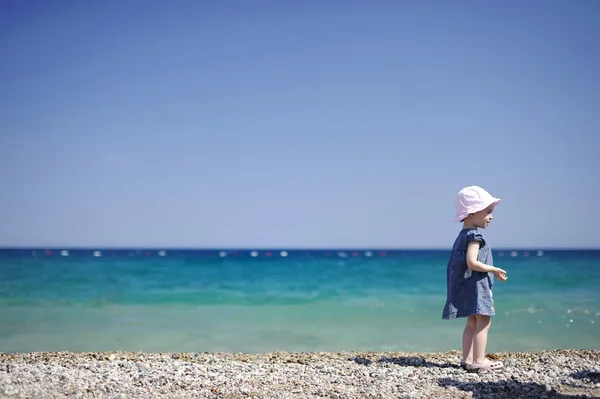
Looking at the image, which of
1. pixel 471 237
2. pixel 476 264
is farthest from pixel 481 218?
pixel 476 264

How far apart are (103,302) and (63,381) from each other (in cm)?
1197

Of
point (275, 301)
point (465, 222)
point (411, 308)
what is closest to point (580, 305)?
point (411, 308)

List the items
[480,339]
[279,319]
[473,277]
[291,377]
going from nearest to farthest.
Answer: [291,377]
[480,339]
[473,277]
[279,319]

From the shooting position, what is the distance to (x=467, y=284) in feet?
18.4

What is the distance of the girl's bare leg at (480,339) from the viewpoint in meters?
5.45

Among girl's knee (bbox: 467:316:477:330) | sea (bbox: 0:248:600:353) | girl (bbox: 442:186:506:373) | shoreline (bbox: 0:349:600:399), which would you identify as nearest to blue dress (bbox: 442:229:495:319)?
girl (bbox: 442:186:506:373)

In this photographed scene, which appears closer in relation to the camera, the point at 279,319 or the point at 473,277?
the point at 473,277

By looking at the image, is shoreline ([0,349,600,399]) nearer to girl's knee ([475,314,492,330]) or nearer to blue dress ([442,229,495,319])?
girl's knee ([475,314,492,330])

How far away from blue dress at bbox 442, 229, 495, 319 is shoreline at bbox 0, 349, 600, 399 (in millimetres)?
629

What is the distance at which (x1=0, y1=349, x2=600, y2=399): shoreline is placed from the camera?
4.68 metres

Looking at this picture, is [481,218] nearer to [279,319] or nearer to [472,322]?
[472,322]

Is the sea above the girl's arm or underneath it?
underneath

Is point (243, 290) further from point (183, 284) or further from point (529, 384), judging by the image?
point (529, 384)

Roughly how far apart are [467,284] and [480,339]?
1.85 ft
